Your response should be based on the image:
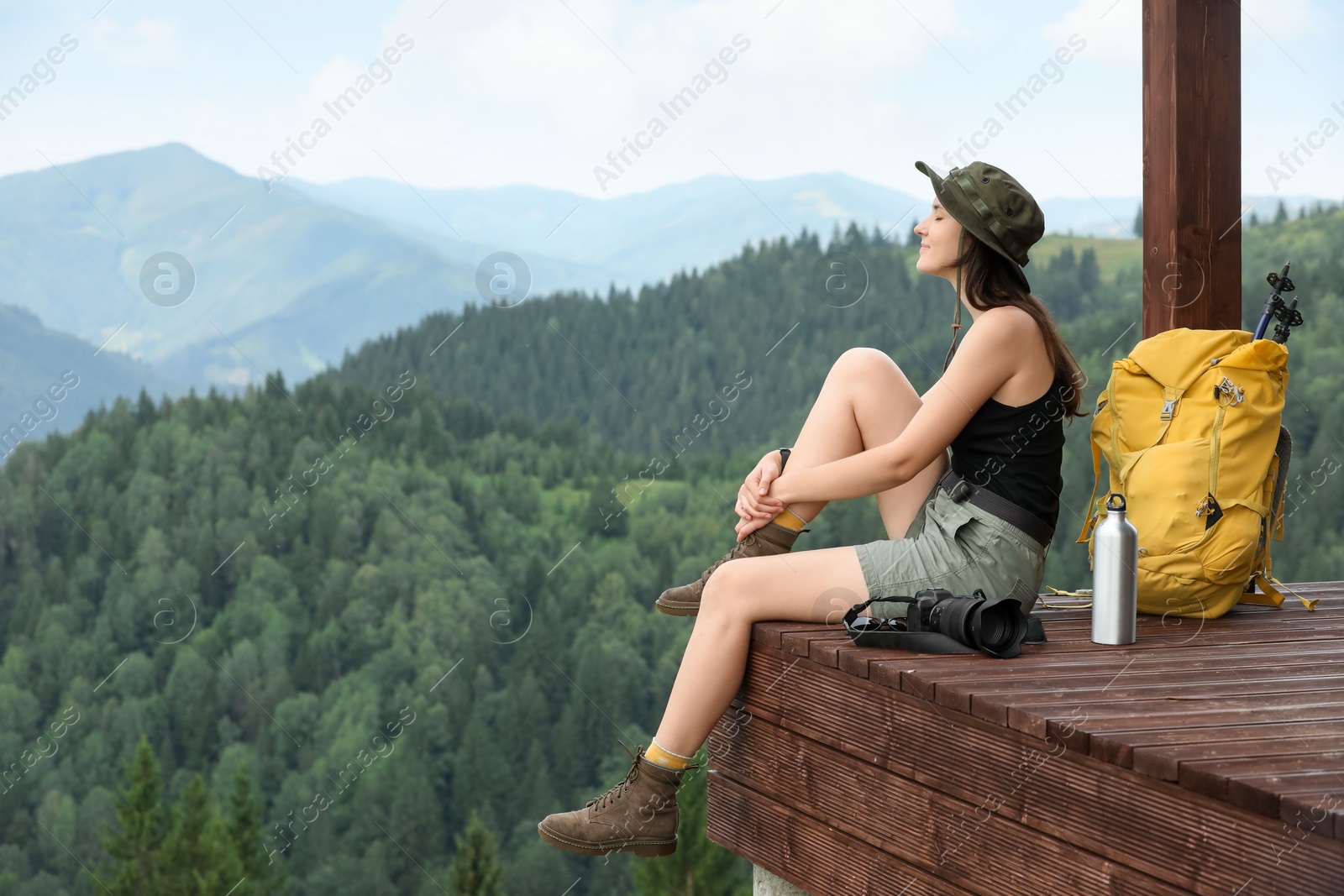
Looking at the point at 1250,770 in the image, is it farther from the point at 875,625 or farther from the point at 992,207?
the point at 992,207

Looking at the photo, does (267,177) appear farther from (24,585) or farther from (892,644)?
(892,644)

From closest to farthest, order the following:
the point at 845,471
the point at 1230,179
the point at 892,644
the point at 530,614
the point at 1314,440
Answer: the point at 892,644 < the point at 845,471 < the point at 1230,179 < the point at 1314,440 < the point at 530,614

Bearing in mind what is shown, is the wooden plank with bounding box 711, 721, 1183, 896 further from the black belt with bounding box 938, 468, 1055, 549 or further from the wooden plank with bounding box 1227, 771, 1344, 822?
the black belt with bounding box 938, 468, 1055, 549

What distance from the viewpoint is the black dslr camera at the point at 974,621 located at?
2158 mm

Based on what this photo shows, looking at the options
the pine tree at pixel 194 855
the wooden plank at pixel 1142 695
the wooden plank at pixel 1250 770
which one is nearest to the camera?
the wooden plank at pixel 1250 770

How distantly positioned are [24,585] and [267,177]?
45.5 metres

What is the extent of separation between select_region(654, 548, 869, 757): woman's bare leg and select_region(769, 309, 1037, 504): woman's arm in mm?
151

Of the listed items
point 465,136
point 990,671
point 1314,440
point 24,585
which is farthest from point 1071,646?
point 465,136

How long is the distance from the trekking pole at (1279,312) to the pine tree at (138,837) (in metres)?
29.2

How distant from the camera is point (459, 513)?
44688 millimetres

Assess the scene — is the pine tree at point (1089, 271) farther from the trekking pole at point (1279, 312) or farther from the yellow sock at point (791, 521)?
the yellow sock at point (791, 521)

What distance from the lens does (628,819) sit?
89.8 inches

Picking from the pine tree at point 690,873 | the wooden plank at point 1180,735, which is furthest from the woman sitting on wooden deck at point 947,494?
the pine tree at point 690,873

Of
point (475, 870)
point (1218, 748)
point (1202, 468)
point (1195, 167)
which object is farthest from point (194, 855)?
point (1218, 748)
